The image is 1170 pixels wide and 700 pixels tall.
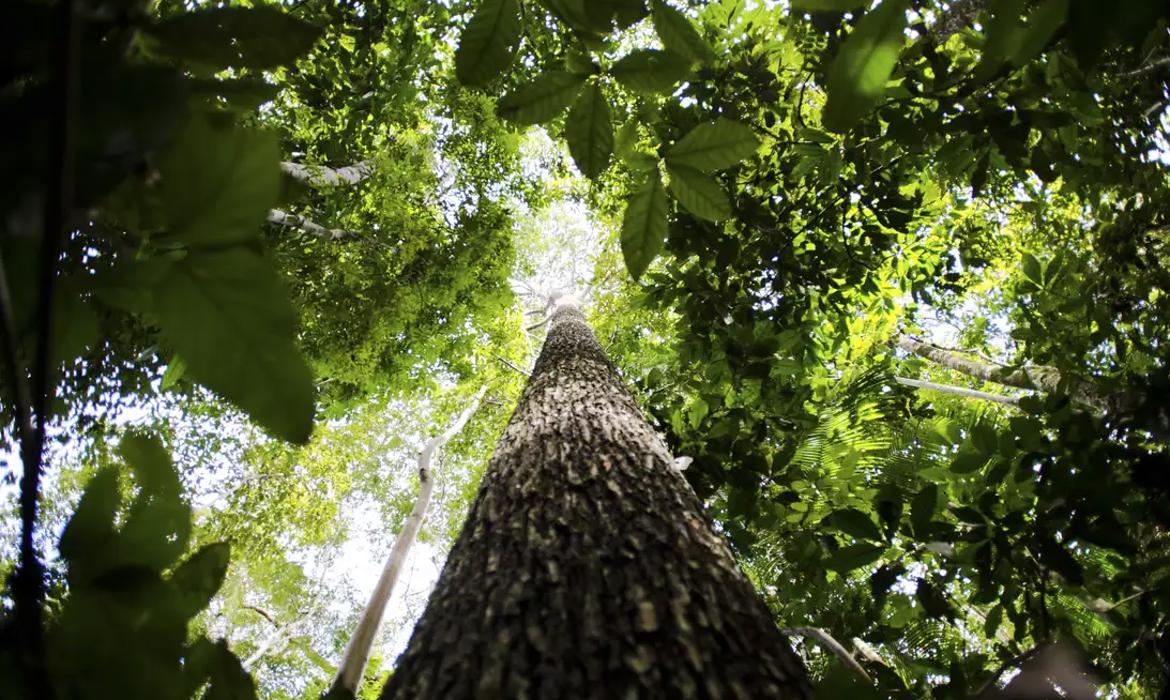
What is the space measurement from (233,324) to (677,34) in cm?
61

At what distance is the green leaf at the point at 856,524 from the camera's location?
50.3 inches

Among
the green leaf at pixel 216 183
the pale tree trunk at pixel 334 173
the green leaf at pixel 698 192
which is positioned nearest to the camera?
the green leaf at pixel 216 183

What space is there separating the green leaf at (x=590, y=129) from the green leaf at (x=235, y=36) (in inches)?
15.6

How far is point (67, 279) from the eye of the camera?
33 centimetres

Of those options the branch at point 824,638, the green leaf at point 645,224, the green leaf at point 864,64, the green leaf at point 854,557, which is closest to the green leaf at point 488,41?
the green leaf at point 645,224

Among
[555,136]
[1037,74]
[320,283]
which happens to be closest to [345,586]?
[320,283]

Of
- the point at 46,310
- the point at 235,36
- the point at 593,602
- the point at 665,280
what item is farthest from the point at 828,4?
the point at 665,280

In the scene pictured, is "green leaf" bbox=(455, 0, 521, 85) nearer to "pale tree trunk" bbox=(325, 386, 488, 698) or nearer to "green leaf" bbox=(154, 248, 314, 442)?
"green leaf" bbox=(154, 248, 314, 442)

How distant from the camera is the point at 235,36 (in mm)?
367

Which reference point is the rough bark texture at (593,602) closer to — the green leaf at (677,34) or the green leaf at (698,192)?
the green leaf at (698,192)

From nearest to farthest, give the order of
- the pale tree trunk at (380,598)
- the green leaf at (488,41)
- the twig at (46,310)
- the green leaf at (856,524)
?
1. the twig at (46,310)
2. the green leaf at (488,41)
3. the green leaf at (856,524)
4. the pale tree trunk at (380,598)

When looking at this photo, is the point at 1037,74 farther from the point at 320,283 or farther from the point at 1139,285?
the point at 320,283

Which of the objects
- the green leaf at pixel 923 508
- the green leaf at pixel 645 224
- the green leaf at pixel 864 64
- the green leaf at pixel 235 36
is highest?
the green leaf at pixel 645 224

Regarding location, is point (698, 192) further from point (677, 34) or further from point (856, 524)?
point (856, 524)
